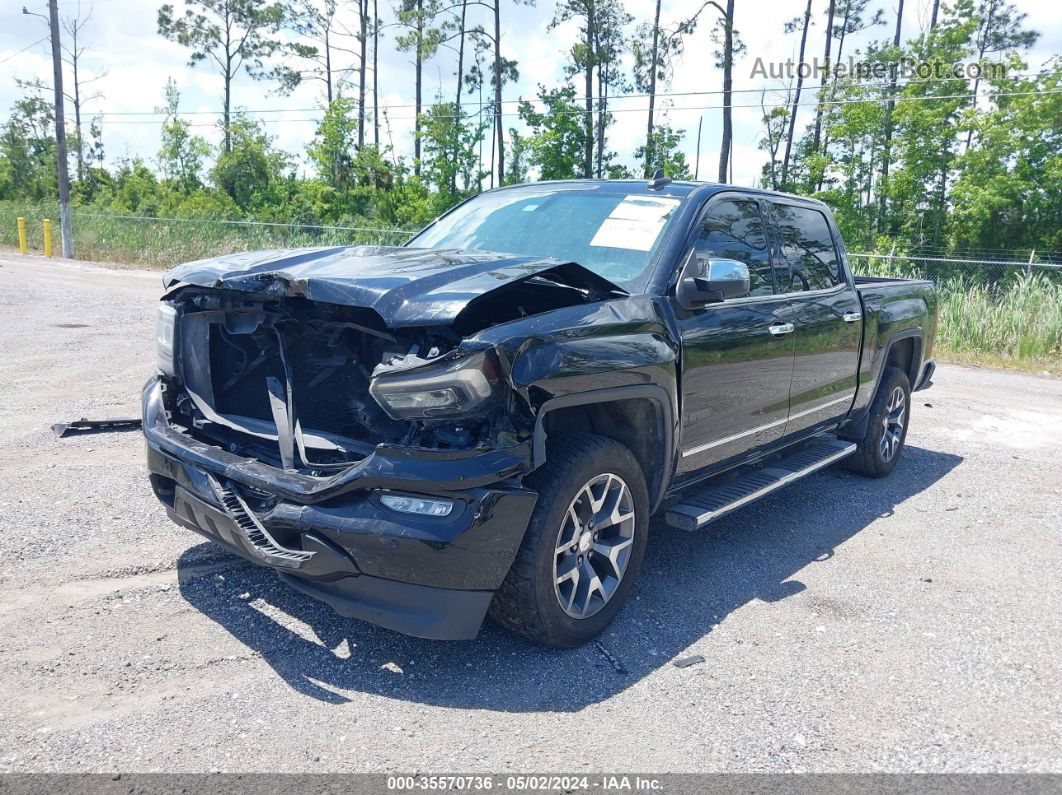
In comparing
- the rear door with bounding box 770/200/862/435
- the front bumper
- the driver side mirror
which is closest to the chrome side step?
the front bumper

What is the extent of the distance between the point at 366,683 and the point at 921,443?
6172mm

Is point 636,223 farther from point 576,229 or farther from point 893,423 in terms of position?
point 893,423

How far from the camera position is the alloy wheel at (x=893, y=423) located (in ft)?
20.8

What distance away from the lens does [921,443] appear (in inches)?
302

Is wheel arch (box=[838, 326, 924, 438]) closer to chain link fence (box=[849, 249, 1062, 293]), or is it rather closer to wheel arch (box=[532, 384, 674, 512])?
wheel arch (box=[532, 384, 674, 512])

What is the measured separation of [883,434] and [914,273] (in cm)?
1317

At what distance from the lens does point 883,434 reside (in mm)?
6301

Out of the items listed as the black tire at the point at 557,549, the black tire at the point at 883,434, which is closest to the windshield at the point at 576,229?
the black tire at the point at 557,549

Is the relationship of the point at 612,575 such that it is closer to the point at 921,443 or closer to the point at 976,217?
the point at 921,443

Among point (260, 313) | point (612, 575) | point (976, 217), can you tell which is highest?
point (976, 217)

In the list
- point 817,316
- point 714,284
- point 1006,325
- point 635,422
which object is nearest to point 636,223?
point 714,284

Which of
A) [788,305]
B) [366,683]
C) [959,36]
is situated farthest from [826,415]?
[959,36]

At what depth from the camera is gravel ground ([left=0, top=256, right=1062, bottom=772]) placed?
2.81 metres

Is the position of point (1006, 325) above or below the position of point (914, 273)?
below
